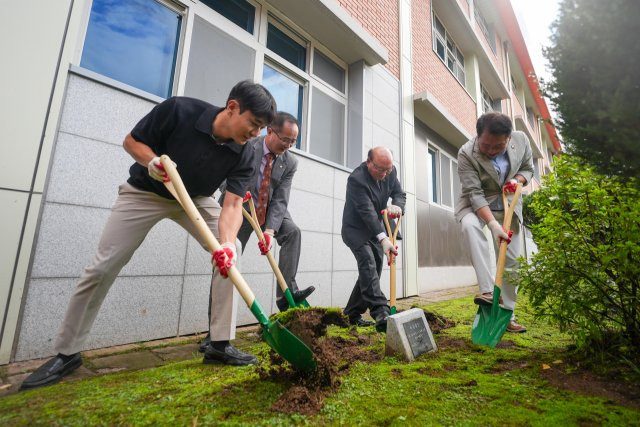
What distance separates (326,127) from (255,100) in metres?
3.39

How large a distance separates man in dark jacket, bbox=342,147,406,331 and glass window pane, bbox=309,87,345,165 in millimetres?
1594

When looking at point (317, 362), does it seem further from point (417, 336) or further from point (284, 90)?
point (284, 90)

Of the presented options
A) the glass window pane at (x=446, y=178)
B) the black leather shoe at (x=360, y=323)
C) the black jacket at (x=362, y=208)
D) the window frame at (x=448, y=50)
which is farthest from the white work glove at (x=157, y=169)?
the window frame at (x=448, y=50)

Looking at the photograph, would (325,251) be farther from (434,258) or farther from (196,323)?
(434,258)

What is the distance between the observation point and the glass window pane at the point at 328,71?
17.0ft

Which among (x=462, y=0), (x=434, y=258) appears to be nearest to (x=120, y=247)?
(x=434, y=258)

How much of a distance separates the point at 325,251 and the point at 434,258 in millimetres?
3593

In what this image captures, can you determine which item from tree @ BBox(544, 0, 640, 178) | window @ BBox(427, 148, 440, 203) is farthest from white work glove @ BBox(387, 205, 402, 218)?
window @ BBox(427, 148, 440, 203)

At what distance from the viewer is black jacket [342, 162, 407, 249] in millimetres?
3287

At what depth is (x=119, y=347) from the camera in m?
2.54

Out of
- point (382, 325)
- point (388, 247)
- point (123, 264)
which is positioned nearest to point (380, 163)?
point (388, 247)

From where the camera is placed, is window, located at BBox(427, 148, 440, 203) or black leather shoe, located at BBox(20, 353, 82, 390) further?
window, located at BBox(427, 148, 440, 203)

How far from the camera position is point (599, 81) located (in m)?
1.21

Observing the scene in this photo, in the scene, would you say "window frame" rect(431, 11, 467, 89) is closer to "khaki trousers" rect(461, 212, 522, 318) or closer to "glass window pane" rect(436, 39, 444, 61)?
"glass window pane" rect(436, 39, 444, 61)
